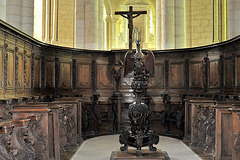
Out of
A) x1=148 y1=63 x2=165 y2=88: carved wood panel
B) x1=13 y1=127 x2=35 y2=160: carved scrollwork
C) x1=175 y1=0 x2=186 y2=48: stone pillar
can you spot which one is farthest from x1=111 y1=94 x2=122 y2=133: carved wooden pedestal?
x1=13 y1=127 x2=35 y2=160: carved scrollwork

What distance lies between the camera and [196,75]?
10.2m

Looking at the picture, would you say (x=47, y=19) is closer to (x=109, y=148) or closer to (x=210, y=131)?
(x=109, y=148)

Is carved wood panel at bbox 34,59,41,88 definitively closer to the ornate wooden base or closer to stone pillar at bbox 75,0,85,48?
stone pillar at bbox 75,0,85,48

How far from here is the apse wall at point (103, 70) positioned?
818cm

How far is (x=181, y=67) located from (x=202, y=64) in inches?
31.7

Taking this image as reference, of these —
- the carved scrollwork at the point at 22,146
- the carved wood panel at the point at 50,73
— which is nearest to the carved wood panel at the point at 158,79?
the carved wood panel at the point at 50,73

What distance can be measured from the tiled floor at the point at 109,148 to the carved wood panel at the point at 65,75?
2495 mm

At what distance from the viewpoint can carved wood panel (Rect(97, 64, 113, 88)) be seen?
10.9m

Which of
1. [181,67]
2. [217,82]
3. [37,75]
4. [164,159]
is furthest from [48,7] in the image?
[164,159]

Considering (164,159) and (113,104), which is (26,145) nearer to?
(164,159)

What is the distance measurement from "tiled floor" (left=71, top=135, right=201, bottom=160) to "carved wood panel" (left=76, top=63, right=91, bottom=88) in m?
2.41

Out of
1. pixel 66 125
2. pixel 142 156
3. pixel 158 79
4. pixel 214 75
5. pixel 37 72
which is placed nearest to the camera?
pixel 142 156

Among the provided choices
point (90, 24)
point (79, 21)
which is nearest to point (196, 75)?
point (90, 24)

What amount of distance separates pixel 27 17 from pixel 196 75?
5.87 metres
